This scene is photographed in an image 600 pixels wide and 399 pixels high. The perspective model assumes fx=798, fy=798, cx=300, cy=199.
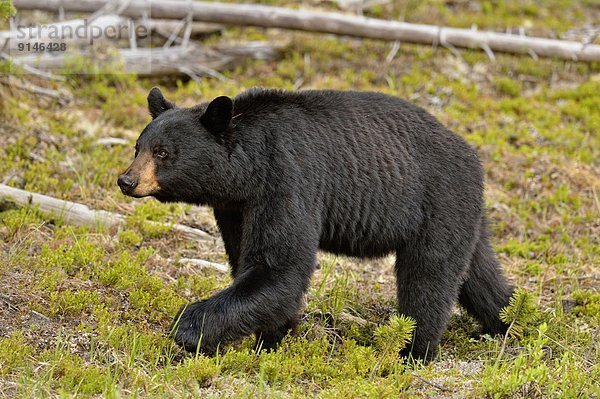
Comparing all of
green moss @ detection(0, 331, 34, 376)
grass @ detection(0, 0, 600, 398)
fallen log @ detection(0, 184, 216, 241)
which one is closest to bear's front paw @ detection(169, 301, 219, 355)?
grass @ detection(0, 0, 600, 398)

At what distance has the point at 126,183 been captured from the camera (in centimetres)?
504

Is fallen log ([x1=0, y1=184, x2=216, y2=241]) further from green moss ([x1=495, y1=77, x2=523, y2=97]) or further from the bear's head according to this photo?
green moss ([x1=495, y1=77, x2=523, y2=97])

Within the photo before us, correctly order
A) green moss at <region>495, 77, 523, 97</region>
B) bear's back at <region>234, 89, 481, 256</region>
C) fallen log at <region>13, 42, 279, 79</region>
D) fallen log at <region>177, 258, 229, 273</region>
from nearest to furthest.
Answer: bear's back at <region>234, 89, 481, 256</region>
fallen log at <region>177, 258, 229, 273</region>
fallen log at <region>13, 42, 279, 79</region>
green moss at <region>495, 77, 523, 97</region>

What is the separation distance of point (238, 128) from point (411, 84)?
6181mm

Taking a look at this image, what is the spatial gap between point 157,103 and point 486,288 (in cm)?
298

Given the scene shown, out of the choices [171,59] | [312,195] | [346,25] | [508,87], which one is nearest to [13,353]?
[312,195]

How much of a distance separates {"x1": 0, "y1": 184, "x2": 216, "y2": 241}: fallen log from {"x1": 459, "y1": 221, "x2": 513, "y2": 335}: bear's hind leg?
2.78m

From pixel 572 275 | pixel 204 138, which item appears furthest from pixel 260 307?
pixel 572 275

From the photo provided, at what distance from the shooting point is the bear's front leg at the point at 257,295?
5070 mm

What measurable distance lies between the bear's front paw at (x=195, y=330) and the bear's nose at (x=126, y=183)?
2.83 feet

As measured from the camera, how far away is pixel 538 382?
486 centimetres

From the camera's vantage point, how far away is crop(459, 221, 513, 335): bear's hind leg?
6379 mm

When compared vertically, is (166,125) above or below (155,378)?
above

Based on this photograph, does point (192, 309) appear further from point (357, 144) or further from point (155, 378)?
point (357, 144)
